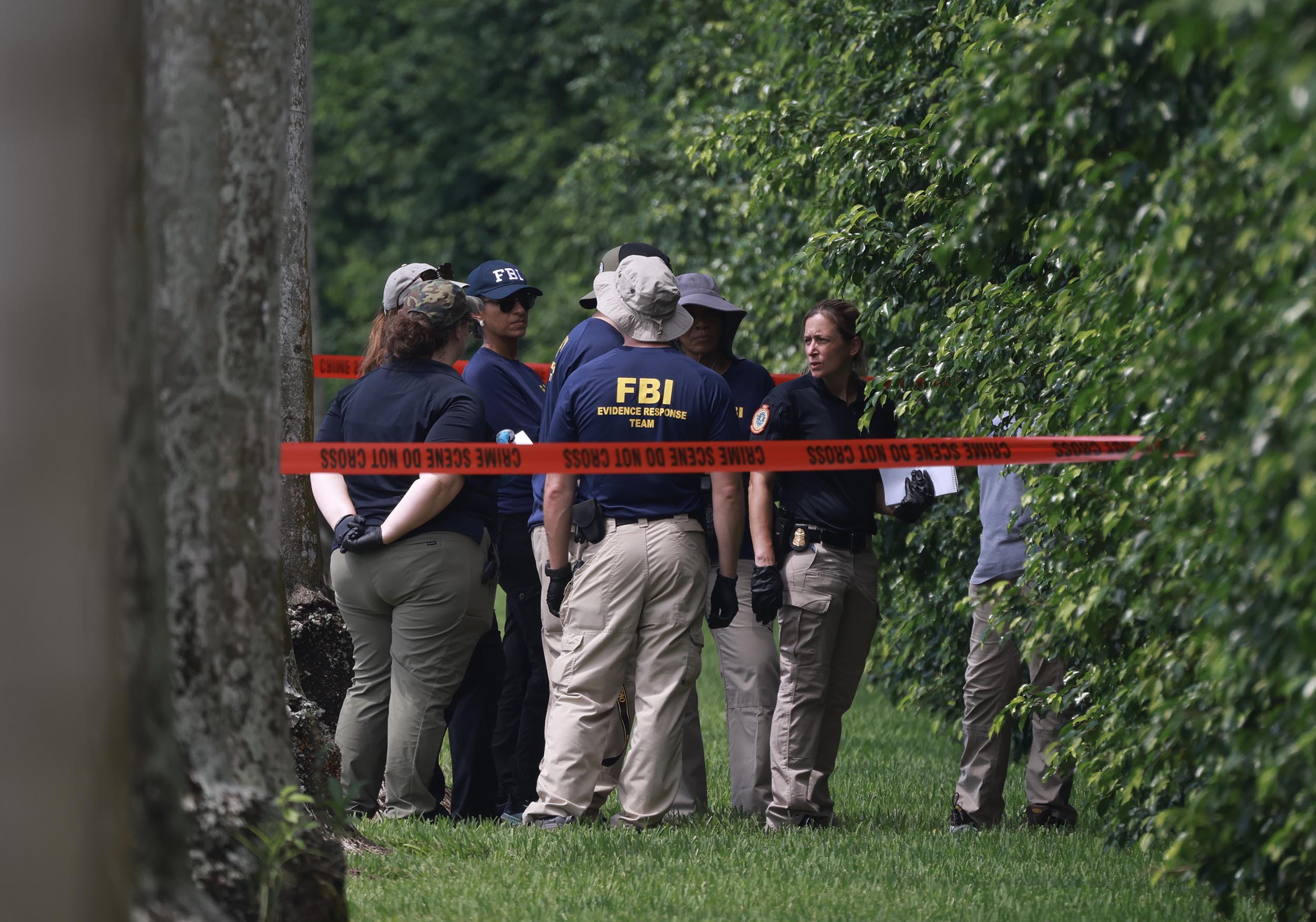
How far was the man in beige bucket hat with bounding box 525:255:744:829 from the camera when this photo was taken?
20.1 ft

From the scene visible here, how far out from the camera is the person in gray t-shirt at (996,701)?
677cm

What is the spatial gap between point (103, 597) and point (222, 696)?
69cm

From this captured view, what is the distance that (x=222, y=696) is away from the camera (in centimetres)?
395

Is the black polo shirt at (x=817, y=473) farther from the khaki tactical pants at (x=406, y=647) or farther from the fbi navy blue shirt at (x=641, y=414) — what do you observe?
the khaki tactical pants at (x=406, y=647)

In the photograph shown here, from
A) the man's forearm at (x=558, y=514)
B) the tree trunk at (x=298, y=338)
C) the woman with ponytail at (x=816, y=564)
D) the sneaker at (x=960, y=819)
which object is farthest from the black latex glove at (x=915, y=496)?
the tree trunk at (x=298, y=338)

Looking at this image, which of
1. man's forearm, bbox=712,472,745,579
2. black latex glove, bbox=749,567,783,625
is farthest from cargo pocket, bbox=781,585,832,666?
man's forearm, bbox=712,472,745,579

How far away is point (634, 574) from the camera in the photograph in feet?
20.1

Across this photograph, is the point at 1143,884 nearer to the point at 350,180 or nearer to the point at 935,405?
the point at 935,405

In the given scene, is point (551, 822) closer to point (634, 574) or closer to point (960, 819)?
point (634, 574)

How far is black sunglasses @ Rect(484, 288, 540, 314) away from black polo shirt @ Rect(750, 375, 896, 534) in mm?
1221

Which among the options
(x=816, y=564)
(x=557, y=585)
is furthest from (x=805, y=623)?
(x=557, y=585)

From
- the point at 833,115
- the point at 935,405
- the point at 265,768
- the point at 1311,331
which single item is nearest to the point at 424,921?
the point at 265,768

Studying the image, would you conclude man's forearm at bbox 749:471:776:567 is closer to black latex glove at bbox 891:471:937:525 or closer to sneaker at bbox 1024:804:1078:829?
black latex glove at bbox 891:471:937:525

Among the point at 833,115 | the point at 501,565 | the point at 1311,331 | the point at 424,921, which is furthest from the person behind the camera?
the point at 833,115
